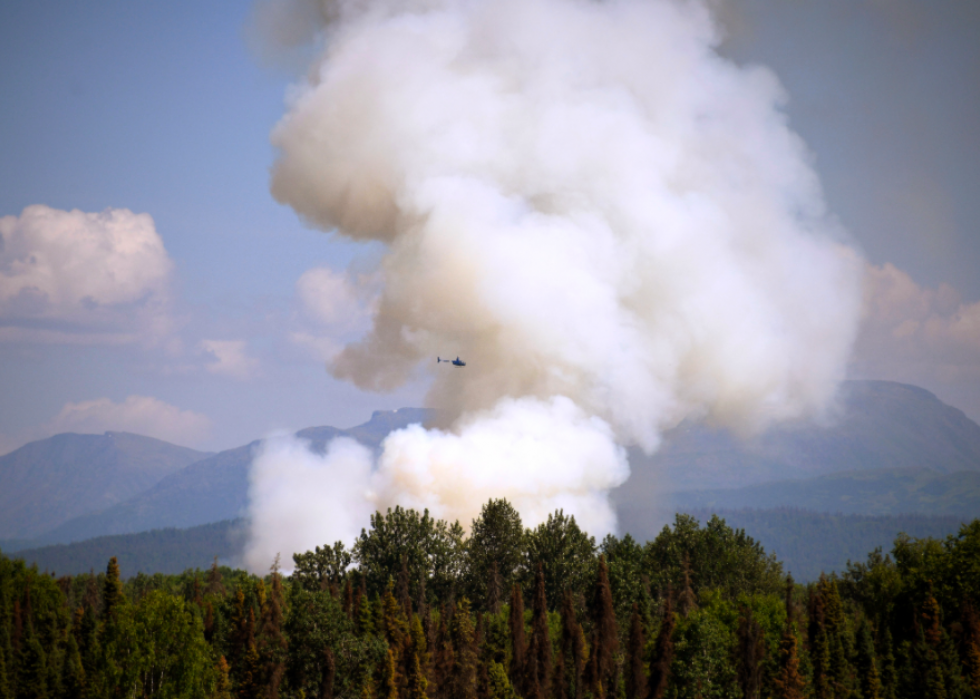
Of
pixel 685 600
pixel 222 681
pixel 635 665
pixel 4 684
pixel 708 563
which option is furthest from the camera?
pixel 708 563

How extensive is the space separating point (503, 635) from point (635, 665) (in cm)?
1352

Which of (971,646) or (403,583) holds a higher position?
(403,583)

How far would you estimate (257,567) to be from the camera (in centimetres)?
19688

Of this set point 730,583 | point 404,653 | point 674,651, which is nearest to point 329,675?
point 404,653

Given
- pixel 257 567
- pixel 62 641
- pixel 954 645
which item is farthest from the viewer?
pixel 257 567

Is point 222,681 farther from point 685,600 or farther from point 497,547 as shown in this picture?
point 685,600

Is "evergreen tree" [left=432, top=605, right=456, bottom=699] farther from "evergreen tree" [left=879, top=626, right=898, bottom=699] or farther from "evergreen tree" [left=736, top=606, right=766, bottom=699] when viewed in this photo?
"evergreen tree" [left=879, top=626, right=898, bottom=699]

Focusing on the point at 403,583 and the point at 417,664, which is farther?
the point at 403,583

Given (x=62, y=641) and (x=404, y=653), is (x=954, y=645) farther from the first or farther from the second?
(x=62, y=641)

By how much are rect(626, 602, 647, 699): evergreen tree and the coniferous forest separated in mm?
219

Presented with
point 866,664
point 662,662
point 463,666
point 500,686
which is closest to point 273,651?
point 463,666

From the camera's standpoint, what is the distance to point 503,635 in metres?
89.5

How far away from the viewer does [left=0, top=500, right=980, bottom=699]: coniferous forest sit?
7694cm

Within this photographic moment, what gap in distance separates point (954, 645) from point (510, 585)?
162 feet
